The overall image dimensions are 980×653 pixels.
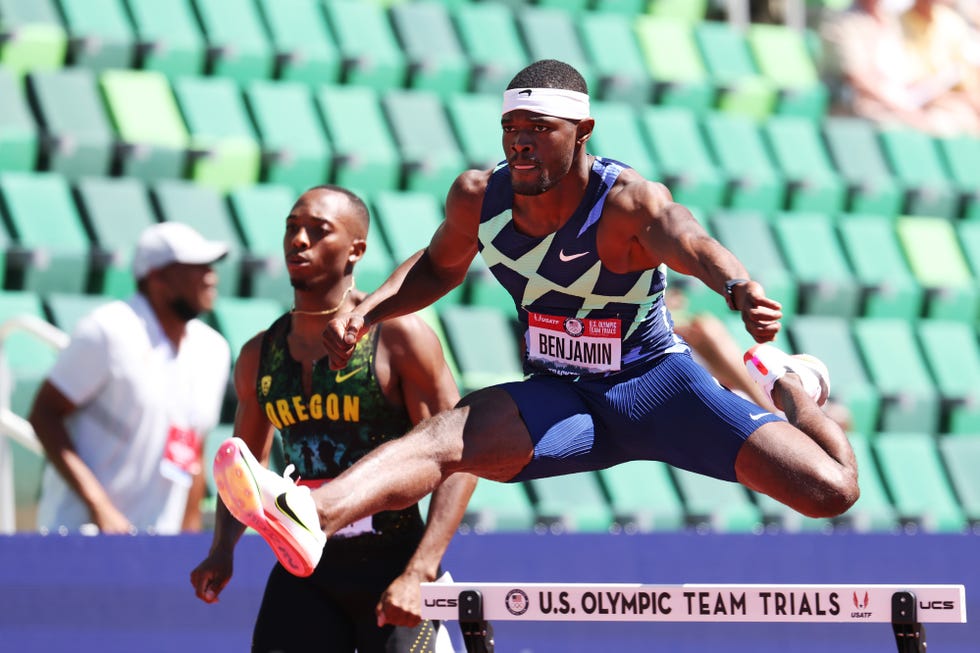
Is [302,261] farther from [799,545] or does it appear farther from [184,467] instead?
[799,545]

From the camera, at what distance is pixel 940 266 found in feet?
42.9

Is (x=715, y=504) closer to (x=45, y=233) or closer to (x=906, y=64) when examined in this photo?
(x=45, y=233)

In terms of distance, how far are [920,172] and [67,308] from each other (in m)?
7.70

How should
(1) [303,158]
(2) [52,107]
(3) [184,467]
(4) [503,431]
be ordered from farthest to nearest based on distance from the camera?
(1) [303,158] < (2) [52,107] < (3) [184,467] < (4) [503,431]

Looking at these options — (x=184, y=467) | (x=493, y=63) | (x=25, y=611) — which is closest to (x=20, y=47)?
(x=493, y=63)

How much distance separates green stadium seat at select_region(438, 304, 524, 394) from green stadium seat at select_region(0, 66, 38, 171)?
252cm

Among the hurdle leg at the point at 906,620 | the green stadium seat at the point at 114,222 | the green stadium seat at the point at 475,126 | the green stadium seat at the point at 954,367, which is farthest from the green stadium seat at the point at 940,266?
the hurdle leg at the point at 906,620

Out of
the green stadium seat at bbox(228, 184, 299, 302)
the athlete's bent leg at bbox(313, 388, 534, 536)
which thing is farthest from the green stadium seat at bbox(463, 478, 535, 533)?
the athlete's bent leg at bbox(313, 388, 534, 536)

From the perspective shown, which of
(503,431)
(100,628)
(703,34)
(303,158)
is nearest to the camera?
(503,431)

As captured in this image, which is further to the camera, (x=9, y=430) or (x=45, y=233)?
(x=45, y=233)

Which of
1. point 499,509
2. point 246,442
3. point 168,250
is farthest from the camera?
point 499,509

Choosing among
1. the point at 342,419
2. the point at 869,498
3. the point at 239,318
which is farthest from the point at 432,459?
the point at 869,498

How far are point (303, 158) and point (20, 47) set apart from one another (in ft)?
5.92

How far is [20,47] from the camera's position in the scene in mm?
10359
